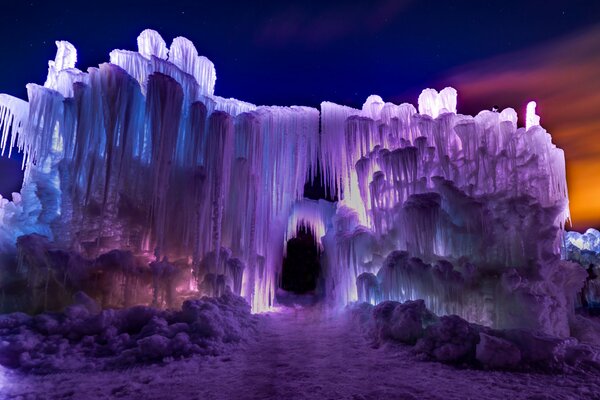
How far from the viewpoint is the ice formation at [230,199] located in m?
8.95

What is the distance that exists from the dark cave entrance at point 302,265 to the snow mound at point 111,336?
11.1 m

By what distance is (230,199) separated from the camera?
11.7 m

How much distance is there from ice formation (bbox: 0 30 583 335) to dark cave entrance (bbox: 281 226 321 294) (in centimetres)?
613

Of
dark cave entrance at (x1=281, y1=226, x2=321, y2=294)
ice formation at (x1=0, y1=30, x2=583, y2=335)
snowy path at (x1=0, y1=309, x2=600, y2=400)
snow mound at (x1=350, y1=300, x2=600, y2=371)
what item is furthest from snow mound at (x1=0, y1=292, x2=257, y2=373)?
dark cave entrance at (x1=281, y1=226, x2=321, y2=294)

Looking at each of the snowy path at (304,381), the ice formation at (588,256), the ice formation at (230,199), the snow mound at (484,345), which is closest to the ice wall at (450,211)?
the ice formation at (230,199)

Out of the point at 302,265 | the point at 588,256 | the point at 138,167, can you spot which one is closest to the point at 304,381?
the point at 138,167

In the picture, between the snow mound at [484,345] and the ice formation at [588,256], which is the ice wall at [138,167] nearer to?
the snow mound at [484,345]

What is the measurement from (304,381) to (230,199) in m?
7.39

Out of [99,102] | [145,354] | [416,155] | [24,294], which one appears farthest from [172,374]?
[416,155]

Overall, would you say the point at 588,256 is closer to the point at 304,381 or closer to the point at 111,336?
the point at 304,381

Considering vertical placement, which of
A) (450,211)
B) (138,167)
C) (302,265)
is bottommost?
(302,265)

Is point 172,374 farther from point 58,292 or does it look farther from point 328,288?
point 328,288

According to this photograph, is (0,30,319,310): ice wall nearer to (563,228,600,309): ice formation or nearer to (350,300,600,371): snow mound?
(350,300,600,371): snow mound

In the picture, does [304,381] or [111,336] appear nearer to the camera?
[304,381]
